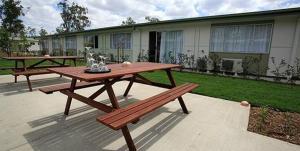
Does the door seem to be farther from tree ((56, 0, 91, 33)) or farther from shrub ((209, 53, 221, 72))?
tree ((56, 0, 91, 33))

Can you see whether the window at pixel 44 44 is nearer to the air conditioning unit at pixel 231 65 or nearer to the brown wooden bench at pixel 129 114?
the air conditioning unit at pixel 231 65

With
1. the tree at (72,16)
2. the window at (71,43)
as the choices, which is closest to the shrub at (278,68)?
the window at (71,43)

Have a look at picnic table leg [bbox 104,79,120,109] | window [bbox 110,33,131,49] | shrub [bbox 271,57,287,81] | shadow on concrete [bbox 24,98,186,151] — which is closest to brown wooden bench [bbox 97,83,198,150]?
picnic table leg [bbox 104,79,120,109]

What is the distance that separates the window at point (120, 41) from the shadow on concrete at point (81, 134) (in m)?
10.6

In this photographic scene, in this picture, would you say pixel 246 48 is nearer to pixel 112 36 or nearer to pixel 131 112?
pixel 131 112

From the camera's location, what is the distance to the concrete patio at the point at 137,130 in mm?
2295

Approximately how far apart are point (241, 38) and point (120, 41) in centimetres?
855

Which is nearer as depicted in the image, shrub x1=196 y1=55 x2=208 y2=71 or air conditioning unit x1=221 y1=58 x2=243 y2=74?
air conditioning unit x1=221 y1=58 x2=243 y2=74

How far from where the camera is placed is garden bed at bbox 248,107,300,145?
105 inches

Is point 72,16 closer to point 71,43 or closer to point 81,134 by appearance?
point 71,43

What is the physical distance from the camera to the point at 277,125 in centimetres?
299

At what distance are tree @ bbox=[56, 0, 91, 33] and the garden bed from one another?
36112 mm

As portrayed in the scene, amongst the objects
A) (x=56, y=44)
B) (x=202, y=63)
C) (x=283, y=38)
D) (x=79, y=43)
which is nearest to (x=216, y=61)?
(x=202, y=63)

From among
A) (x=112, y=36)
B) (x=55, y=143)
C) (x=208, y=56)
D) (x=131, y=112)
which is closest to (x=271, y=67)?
(x=208, y=56)
